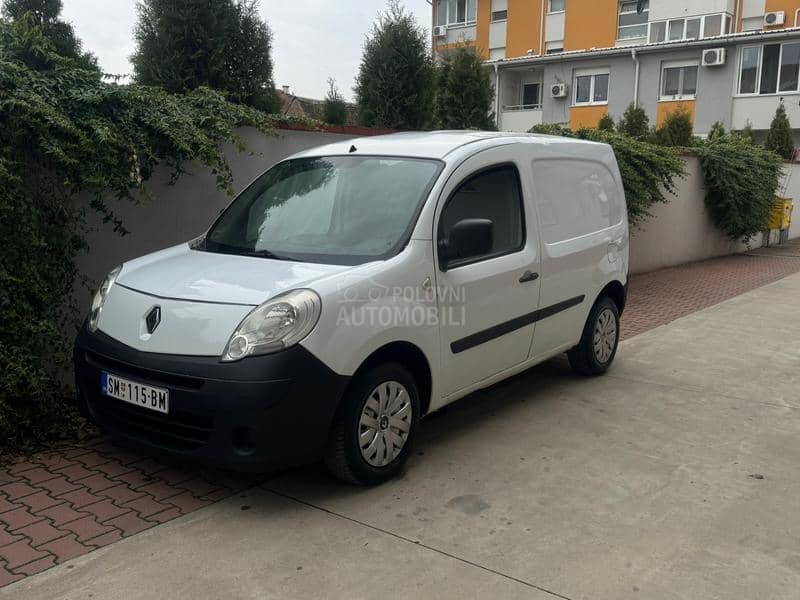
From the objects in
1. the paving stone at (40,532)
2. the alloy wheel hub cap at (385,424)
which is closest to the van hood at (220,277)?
the alloy wheel hub cap at (385,424)

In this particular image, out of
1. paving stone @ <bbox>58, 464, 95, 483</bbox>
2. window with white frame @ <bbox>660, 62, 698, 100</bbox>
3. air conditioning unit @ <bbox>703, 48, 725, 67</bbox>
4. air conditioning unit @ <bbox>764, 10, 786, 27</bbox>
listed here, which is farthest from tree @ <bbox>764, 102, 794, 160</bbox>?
paving stone @ <bbox>58, 464, 95, 483</bbox>

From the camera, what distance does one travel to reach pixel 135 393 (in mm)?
3760

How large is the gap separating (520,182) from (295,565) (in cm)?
301

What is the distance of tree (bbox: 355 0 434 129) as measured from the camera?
969cm

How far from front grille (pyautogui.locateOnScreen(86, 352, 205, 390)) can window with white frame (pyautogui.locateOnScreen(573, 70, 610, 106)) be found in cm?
3063

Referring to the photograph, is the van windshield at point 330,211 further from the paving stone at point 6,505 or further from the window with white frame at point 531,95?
the window with white frame at point 531,95

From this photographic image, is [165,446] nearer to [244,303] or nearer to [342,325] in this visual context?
[244,303]

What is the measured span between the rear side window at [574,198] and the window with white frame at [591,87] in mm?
27238

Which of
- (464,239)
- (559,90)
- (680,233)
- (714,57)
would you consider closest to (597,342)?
(464,239)

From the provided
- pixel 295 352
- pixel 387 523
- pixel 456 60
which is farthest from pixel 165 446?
pixel 456 60

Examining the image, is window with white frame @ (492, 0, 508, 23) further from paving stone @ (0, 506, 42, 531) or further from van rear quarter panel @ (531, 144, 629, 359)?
paving stone @ (0, 506, 42, 531)

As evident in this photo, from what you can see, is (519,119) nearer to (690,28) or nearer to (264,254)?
(690,28)

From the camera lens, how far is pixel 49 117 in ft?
14.1

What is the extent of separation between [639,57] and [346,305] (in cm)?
3000
